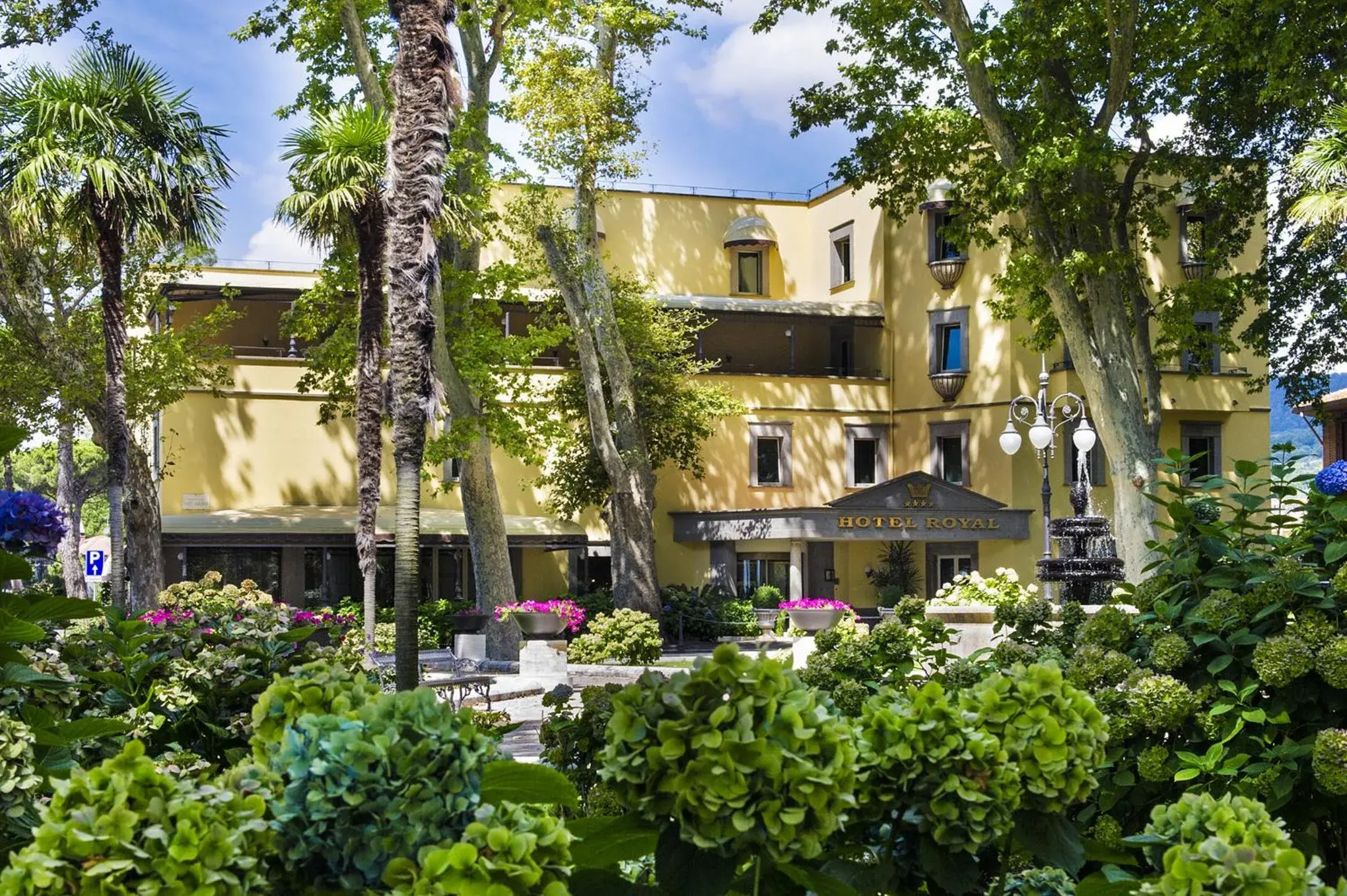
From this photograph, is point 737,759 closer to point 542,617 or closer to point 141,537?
point 542,617

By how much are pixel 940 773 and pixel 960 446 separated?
1397 inches

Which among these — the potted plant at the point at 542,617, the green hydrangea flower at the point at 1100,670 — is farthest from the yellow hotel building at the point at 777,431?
the green hydrangea flower at the point at 1100,670

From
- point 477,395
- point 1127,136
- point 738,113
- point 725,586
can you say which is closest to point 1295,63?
point 1127,136

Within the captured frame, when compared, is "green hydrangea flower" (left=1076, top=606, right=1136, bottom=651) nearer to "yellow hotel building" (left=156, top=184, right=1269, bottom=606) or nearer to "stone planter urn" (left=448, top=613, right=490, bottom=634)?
"stone planter urn" (left=448, top=613, right=490, bottom=634)

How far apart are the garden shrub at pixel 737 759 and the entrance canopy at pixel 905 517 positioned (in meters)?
31.6

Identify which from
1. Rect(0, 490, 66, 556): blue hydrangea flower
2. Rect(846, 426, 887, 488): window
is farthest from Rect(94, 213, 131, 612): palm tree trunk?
Rect(846, 426, 887, 488): window

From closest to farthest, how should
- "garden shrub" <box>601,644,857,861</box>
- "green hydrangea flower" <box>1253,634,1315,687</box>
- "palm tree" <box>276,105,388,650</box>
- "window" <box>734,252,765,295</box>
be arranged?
"garden shrub" <box>601,644,857,861</box> → "green hydrangea flower" <box>1253,634,1315,687</box> → "palm tree" <box>276,105,388,650</box> → "window" <box>734,252,765,295</box>

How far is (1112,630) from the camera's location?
4230mm

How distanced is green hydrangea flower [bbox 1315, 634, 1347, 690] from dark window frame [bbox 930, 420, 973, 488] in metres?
32.6

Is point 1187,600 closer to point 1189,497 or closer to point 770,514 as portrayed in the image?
point 1189,497

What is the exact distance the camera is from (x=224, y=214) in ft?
78.8

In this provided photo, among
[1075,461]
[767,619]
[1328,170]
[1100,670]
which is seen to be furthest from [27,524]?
[1075,461]

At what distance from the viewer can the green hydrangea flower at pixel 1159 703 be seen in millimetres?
3744

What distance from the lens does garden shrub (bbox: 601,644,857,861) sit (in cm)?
183
